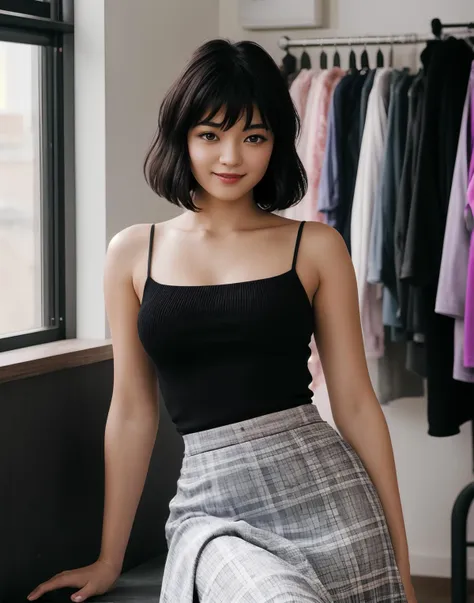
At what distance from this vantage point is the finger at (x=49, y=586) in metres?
1.76

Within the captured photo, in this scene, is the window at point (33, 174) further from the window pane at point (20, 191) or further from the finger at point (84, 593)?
the finger at point (84, 593)

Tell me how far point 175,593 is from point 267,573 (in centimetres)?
21

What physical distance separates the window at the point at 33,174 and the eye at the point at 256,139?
2.51 ft

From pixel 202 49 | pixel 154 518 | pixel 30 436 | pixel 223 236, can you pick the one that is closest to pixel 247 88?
pixel 202 49

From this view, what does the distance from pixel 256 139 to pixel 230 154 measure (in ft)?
0.22

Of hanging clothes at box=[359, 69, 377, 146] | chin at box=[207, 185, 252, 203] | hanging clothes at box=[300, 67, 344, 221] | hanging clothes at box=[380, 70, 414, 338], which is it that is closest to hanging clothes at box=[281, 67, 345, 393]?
hanging clothes at box=[300, 67, 344, 221]

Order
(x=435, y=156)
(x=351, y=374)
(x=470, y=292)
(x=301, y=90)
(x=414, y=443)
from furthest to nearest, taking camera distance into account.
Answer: (x=414, y=443)
(x=301, y=90)
(x=435, y=156)
(x=470, y=292)
(x=351, y=374)

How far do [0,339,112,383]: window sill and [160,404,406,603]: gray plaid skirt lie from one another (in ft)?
1.10

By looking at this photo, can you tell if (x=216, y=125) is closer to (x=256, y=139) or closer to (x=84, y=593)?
(x=256, y=139)

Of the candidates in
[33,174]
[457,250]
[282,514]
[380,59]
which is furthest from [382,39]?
[282,514]

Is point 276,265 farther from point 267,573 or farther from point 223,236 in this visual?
point 267,573

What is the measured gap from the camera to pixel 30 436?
184 centimetres

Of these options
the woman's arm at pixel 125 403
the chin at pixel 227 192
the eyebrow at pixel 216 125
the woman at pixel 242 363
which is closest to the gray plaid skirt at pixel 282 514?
the woman at pixel 242 363

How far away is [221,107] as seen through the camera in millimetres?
1668
